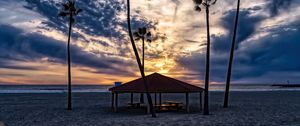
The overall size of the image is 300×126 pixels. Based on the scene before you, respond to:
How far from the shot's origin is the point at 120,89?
25797 millimetres

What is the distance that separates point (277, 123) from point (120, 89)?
12.3m

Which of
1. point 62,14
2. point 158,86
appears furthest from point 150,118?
point 62,14

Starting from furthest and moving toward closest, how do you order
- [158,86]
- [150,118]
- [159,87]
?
[158,86]
[159,87]
[150,118]

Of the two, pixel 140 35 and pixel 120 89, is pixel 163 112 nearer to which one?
pixel 120 89

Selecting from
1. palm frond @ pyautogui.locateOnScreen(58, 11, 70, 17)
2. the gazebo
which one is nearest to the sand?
the gazebo

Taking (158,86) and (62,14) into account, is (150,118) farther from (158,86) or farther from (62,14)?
(62,14)

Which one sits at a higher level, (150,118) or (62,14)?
(62,14)

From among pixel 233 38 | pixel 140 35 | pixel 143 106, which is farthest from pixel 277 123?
pixel 140 35

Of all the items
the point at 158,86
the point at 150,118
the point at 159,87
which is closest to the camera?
the point at 150,118

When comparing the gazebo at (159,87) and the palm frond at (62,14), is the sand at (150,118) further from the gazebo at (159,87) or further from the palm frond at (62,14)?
the palm frond at (62,14)

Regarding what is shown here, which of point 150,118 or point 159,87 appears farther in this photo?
point 159,87

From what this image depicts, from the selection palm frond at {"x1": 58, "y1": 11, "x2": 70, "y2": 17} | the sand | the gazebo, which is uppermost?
palm frond at {"x1": 58, "y1": 11, "x2": 70, "y2": 17}

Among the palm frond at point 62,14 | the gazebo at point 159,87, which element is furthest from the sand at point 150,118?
the palm frond at point 62,14

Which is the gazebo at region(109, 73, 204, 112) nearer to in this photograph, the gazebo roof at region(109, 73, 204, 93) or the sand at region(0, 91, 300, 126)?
the gazebo roof at region(109, 73, 204, 93)
